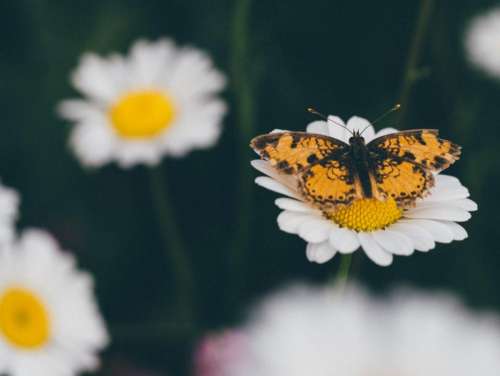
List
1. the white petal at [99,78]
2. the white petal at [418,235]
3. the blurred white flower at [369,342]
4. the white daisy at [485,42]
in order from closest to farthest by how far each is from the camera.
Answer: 1. the blurred white flower at [369,342]
2. the white petal at [418,235]
3. the white petal at [99,78]
4. the white daisy at [485,42]

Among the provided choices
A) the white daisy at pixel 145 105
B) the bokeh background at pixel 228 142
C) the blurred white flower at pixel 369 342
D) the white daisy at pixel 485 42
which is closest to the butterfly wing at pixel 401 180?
the blurred white flower at pixel 369 342

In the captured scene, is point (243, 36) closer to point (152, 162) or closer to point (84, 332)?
point (152, 162)

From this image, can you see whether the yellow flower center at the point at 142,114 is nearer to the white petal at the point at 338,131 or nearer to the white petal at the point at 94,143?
the white petal at the point at 94,143

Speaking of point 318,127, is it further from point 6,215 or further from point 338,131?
point 6,215

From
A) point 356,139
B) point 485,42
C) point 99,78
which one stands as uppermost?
point 485,42

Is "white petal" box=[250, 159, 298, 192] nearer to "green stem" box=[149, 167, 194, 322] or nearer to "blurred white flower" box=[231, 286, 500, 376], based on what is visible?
"blurred white flower" box=[231, 286, 500, 376]

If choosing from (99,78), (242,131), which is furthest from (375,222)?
(99,78)
